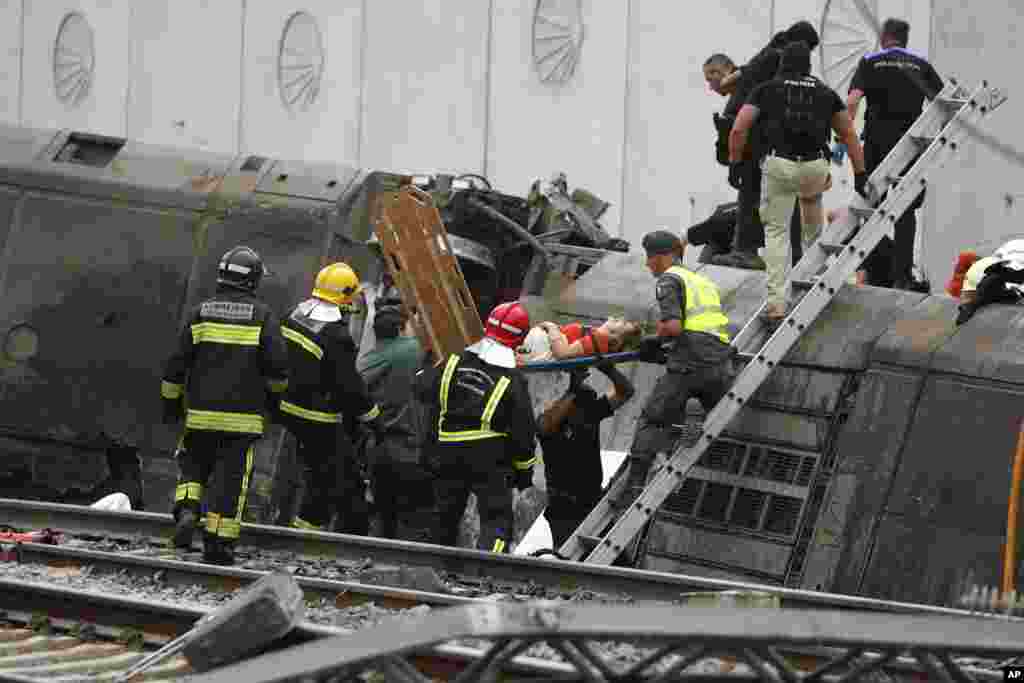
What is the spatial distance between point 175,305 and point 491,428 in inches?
139

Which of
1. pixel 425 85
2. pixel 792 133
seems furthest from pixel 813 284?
pixel 425 85

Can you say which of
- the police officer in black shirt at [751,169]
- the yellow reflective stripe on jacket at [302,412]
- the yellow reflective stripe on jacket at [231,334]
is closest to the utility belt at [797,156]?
the police officer in black shirt at [751,169]

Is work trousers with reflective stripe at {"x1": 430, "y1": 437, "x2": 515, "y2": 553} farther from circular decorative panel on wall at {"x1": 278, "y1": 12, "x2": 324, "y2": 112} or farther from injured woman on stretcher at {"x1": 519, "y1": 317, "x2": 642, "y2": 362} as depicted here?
circular decorative panel on wall at {"x1": 278, "y1": 12, "x2": 324, "y2": 112}

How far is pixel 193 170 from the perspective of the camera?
14266 mm

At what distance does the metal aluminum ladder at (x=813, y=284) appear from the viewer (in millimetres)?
11250

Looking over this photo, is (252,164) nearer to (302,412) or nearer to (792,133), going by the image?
(302,412)

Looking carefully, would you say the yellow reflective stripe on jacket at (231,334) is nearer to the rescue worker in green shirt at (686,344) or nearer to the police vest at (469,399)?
the police vest at (469,399)

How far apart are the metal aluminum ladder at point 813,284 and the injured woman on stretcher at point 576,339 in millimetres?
726

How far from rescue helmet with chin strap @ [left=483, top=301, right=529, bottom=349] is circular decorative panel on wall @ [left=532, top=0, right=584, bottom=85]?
11.2m

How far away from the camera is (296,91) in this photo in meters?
25.2

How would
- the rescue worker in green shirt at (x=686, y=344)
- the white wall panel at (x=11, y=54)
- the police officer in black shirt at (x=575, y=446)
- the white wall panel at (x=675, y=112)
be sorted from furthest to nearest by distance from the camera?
the white wall panel at (x=11, y=54) → the white wall panel at (x=675, y=112) → the police officer in black shirt at (x=575, y=446) → the rescue worker in green shirt at (x=686, y=344)

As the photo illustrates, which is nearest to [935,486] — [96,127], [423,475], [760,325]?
[760,325]

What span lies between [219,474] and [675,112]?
11236 millimetres

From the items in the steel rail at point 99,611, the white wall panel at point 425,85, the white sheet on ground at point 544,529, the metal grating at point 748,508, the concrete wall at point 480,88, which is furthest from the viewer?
the white wall panel at point 425,85
